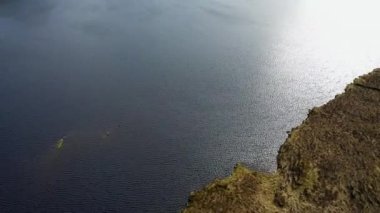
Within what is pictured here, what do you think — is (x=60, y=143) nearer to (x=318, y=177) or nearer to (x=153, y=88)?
(x=153, y=88)

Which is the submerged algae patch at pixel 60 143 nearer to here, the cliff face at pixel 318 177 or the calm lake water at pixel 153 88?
the calm lake water at pixel 153 88

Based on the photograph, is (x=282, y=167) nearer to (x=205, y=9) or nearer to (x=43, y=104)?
(x=43, y=104)

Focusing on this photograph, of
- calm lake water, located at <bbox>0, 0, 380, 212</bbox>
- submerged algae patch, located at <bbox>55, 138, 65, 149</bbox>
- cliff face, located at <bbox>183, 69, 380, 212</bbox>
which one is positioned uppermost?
cliff face, located at <bbox>183, 69, 380, 212</bbox>

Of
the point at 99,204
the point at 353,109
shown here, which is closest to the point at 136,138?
the point at 99,204

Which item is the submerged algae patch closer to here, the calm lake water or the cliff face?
the calm lake water

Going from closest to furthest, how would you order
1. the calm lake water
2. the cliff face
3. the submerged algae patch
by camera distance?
1. the cliff face
2. the calm lake water
3. the submerged algae patch

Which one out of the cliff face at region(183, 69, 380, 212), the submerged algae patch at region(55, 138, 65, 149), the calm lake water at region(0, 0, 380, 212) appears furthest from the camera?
the submerged algae patch at region(55, 138, 65, 149)

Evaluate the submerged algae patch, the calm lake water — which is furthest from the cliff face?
the submerged algae patch

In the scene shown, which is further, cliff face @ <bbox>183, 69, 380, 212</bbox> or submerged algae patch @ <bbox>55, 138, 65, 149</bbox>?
submerged algae patch @ <bbox>55, 138, 65, 149</bbox>
